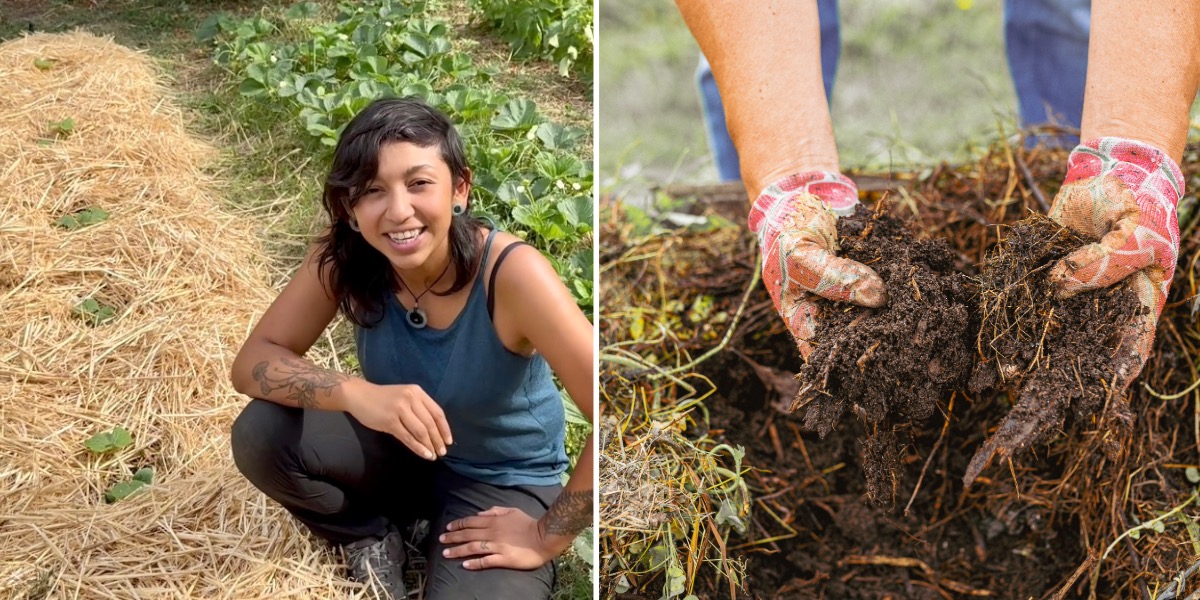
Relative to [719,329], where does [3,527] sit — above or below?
below

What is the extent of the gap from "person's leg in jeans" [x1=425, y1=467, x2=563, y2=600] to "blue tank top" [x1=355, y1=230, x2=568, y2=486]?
2 cm

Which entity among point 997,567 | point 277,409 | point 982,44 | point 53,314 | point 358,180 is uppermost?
point 358,180

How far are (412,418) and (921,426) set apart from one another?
2.60 ft

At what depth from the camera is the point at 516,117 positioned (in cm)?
312

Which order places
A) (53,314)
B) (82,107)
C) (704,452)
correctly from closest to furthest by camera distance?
(704,452)
(53,314)
(82,107)

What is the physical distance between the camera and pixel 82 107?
11.2ft

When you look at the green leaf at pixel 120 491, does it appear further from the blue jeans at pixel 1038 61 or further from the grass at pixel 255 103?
the blue jeans at pixel 1038 61

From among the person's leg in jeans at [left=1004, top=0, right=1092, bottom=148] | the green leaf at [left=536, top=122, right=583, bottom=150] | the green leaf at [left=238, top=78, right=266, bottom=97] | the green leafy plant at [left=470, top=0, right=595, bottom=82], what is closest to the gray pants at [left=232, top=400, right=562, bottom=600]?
the person's leg in jeans at [left=1004, top=0, right=1092, bottom=148]

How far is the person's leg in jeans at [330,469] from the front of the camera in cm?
173

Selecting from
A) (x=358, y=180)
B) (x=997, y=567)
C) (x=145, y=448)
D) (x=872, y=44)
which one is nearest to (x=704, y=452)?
(x=997, y=567)

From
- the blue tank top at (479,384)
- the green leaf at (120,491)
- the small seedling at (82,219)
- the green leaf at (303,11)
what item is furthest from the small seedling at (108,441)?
the green leaf at (303,11)

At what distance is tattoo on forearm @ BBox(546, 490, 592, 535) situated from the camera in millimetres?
1688

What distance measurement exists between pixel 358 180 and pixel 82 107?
2.27 meters

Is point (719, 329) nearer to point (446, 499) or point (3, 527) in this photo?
point (446, 499)
